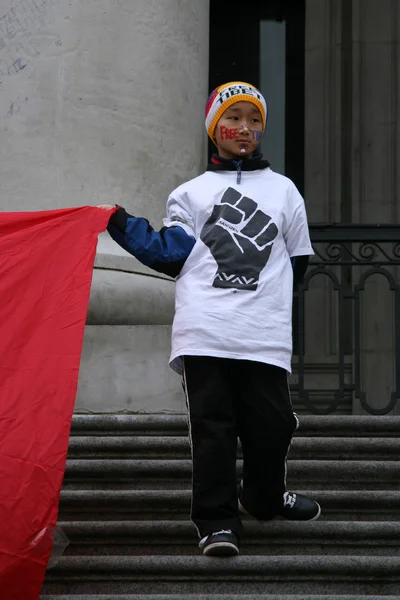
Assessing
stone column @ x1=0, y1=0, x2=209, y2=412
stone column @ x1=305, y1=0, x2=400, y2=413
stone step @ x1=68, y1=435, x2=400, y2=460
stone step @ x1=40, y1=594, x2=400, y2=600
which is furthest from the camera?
stone column @ x1=305, y1=0, x2=400, y2=413

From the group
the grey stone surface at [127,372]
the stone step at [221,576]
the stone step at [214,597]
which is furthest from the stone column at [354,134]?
the stone step at [214,597]

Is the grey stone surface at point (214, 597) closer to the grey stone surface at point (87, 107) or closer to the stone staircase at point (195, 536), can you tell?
the stone staircase at point (195, 536)

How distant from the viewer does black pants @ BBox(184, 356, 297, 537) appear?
4.62 metres

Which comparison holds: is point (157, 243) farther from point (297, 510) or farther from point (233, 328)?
point (297, 510)

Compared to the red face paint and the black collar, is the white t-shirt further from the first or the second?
the red face paint

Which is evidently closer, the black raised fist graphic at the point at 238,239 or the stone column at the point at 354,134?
the black raised fist graphic at the point at 238,239

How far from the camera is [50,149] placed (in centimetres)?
723

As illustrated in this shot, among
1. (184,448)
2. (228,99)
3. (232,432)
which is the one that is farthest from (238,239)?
(184,448)

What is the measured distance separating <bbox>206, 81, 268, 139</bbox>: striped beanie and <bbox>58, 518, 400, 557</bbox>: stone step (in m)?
1.58

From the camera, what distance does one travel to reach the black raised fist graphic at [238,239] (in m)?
4.77

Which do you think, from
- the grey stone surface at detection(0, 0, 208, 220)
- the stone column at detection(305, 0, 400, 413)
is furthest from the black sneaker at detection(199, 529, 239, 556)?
the stone column at detection(305, 0, 400, 413)

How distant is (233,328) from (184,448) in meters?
1.06

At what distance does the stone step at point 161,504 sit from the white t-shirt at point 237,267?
0.61 m

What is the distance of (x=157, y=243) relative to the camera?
4805 millimetres
